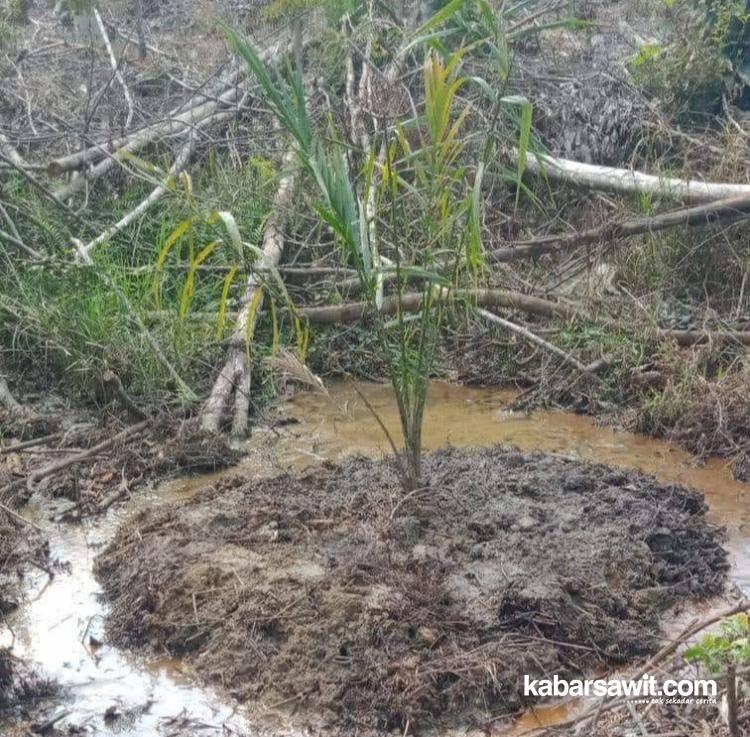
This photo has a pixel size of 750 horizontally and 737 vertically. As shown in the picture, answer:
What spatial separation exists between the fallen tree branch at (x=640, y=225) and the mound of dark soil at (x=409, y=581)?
2.29 m

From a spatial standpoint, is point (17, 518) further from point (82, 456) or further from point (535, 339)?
point (535, 339)

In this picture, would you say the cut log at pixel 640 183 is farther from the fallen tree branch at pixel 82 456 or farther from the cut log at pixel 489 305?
the fallen tree branch at pixel 82 456

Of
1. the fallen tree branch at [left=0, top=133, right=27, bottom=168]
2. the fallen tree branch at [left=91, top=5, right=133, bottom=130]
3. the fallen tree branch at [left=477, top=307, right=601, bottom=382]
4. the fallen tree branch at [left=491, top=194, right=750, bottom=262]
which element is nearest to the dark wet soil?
the fallen tree branch at [left=477, top=307, right=601, bottom=382]

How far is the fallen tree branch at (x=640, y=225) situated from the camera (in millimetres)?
6902

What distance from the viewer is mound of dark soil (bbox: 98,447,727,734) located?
361cm

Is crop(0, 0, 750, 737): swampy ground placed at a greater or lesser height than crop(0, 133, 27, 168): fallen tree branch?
lesser

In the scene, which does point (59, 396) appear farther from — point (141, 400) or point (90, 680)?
point (90, 680)

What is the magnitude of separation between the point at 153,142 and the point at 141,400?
2.68 m

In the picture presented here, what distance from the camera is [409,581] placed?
3.98 meters

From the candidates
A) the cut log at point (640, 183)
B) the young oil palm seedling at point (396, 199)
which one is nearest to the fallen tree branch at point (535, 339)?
the cut log at point (640, 183)

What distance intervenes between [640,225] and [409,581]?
12.0 feet

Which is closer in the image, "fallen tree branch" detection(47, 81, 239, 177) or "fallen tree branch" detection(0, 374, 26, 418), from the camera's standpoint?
"fallen tree branch" detection(0, 374, 26, 418)

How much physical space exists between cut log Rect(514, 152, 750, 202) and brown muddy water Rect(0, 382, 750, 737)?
1.66 meters

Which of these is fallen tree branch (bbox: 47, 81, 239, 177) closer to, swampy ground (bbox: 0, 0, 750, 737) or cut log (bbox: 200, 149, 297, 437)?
swampy ground (bbox: 0, 0, 750, 737)
